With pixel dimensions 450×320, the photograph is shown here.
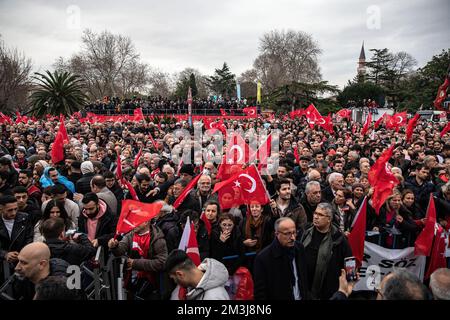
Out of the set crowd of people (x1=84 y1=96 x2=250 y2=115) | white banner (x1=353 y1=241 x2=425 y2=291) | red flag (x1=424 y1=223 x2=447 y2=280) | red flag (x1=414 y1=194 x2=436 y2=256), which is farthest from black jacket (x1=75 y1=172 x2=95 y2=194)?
crowd of people (x1=84 y1=96 x2=250 y2=115)

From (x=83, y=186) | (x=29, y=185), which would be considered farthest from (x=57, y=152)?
(x=83, y=186)

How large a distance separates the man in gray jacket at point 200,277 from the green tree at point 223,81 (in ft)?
216

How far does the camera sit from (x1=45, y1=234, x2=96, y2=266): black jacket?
3076 millimetres

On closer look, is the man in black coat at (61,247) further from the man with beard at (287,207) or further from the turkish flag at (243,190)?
the man with beard at (287,207)

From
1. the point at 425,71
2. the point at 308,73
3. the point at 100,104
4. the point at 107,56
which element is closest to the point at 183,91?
the point at 107,56

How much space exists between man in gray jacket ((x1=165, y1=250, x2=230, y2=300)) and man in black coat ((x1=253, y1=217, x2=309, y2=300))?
569mm

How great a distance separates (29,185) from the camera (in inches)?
214

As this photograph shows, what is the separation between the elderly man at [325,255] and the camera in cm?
324

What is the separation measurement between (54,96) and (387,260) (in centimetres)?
3329

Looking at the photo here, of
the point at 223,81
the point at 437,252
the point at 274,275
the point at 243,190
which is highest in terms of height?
the point at 223,81

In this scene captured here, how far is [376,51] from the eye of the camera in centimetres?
5747

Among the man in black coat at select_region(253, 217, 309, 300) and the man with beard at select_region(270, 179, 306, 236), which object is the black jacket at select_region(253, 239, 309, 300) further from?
the man with beard at select_region(270, 179, 306, 236)

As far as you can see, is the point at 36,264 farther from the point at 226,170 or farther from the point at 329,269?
the point at 226,170
